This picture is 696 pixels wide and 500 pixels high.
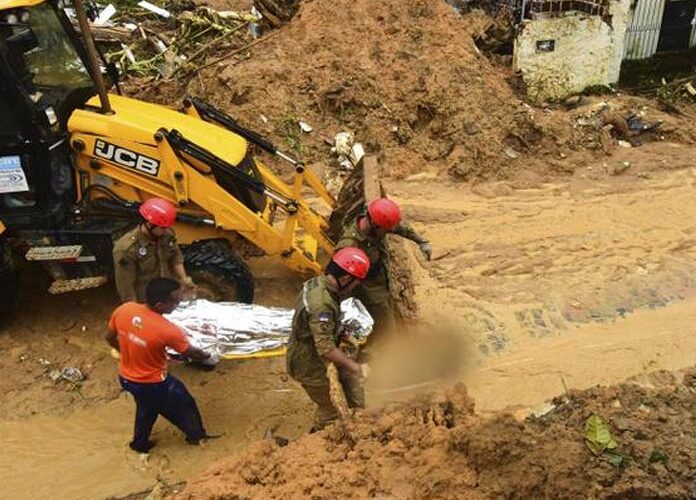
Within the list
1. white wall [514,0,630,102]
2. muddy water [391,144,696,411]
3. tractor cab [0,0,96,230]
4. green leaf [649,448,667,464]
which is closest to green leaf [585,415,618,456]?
green leaf [649,448,667,464]

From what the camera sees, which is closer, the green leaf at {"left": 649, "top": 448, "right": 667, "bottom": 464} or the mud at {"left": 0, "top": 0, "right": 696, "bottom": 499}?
the green leaf at {"left": 649, "top": 448, "right": 667, "bottom": 464}

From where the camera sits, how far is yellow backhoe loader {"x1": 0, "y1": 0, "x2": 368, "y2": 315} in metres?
6.25

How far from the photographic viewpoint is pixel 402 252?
7.57 meters

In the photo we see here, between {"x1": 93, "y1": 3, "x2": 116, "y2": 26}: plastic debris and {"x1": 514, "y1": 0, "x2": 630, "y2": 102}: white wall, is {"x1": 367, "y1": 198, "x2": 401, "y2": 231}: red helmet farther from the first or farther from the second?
{"x1": 93, "y1": 3, "x2": 116, "y2": 26}: plastic debris

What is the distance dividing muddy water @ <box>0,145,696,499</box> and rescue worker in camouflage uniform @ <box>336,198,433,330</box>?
487 millimetres

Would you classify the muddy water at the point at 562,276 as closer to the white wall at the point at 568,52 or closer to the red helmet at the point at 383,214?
the red helmet at the point at 383,214

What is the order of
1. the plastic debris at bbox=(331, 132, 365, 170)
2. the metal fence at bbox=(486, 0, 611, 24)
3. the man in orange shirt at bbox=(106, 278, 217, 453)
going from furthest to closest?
the metal fence at bbox=(486, 0, 611, 24) → the plastic debris at bbox=(331, 132, 365, 170) → the man in orange shirt at bbox=(106, 278, 217, 453)

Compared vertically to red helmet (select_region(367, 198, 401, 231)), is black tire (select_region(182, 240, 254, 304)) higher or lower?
lower

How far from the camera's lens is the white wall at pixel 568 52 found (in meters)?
11.3

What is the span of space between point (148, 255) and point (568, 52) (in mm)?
8303

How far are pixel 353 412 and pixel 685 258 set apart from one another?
17.4ft

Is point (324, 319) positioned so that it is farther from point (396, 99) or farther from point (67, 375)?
point (396, 99)

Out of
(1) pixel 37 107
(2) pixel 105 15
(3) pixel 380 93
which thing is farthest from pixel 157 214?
(2) pixel 105 15

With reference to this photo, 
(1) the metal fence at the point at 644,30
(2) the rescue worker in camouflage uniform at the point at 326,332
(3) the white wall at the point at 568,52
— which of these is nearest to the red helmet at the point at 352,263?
(2) the rescue worker in camouflage uniform at the point at 326,332
